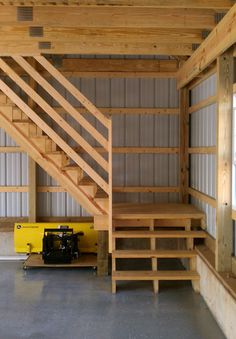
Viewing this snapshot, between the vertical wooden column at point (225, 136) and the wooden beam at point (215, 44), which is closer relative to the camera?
the wooden beam at point (215, 44)

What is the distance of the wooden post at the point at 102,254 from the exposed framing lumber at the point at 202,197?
148 centimetres

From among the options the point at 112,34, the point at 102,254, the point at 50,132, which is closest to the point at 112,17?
the point at 112,34

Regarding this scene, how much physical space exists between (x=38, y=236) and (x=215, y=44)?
13.9 feet

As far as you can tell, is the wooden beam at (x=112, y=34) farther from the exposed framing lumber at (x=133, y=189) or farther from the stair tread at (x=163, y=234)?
the exposed framing lumber at (x=133, y=189)

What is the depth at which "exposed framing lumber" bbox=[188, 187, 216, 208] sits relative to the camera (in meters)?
5.61

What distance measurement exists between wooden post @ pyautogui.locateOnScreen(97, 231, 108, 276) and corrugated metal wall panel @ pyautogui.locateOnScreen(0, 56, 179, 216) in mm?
1252

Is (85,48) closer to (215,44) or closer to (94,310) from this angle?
(215,44)

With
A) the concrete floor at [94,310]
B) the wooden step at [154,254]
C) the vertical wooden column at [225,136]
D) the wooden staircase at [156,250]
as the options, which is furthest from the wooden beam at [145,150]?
the vertical wooden column at [225,136]

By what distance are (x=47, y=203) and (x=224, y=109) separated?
399 centimetres

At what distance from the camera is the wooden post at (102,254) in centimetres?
632

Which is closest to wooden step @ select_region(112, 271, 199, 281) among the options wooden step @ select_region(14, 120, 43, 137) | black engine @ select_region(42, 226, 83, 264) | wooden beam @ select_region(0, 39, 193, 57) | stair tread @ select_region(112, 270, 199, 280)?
stair tread @ select_region(112, 270, 199, 280)

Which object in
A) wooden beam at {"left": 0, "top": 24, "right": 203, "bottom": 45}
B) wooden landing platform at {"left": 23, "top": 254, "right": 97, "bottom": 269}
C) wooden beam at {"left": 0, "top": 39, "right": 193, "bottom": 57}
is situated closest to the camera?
wooden beam at {"left": 0, "top": 24, "right": 203, "bottom": 45}

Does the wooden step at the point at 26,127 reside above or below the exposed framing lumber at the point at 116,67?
below

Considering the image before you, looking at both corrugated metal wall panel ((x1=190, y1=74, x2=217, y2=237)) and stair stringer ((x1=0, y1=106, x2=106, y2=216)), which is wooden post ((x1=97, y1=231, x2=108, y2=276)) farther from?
corrugated metal wall panel ((x1=190, y1=74, x2=217, y2=237))
